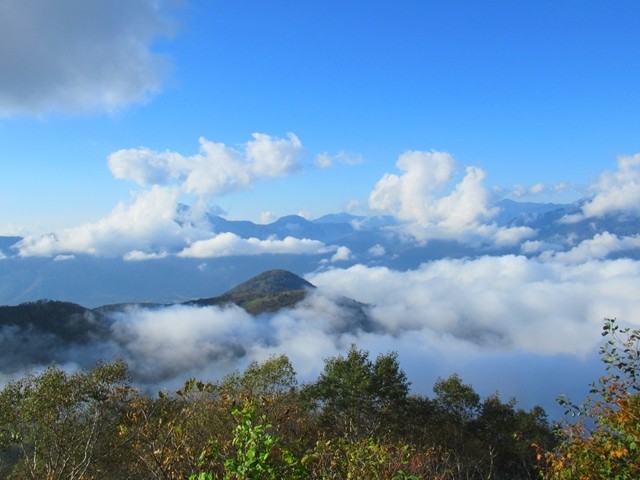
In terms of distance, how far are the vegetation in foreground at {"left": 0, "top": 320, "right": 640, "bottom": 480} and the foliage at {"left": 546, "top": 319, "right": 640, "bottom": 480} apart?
0.05 metres

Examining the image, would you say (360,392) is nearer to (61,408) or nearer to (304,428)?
(304,428)

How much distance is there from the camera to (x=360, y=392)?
5572cm

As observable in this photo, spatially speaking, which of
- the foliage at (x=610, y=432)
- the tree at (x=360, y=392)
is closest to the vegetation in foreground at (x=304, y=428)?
the foliage at (x=610, y=432)

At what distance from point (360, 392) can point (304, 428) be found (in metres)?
21.6

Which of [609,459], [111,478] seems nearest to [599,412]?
[609,459]

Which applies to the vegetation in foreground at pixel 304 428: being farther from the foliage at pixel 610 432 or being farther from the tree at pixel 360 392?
the tree at pixel 360 392

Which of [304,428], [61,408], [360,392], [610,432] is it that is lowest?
[360,392]

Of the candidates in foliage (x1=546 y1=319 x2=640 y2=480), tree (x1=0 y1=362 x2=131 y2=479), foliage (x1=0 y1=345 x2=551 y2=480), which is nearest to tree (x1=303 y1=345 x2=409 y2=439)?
foliage (x1=0 y1=345 x2=551 y2=480)

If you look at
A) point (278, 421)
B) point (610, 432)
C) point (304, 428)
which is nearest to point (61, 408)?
point (304, 428)

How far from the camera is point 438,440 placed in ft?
195

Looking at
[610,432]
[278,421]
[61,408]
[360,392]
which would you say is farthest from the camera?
[360,392]

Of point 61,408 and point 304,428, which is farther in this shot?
point 304,428

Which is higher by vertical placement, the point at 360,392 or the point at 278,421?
the point at 278,421

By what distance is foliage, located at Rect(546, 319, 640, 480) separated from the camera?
12125 mm
